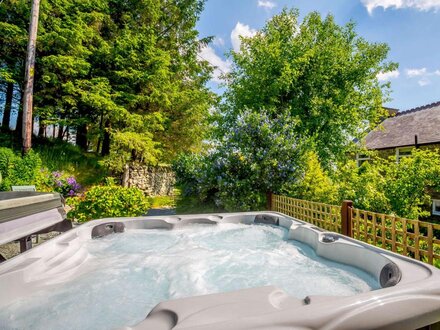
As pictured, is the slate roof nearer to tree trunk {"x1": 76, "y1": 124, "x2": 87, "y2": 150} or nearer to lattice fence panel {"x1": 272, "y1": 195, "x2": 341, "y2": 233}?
lattice fence panel {"x1": 272, "y1": 195, "x2": 341, "y2": 233}

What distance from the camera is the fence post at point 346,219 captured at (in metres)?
3.24

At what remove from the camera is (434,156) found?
18.2ft

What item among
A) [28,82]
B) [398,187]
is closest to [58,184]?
[28,82]

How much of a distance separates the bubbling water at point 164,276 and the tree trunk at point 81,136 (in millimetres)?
10201

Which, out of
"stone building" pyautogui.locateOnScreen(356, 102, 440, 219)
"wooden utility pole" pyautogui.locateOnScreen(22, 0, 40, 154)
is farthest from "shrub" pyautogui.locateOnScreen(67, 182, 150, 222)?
"stone building" pyautogui.locateOnScreen(356, 102, 440, 219)

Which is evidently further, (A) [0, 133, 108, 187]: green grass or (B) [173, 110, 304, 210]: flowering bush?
(A) [0, 133, 108, 187]: green grass

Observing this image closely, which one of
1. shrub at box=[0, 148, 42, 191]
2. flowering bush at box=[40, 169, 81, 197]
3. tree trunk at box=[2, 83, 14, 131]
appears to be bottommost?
flowering bush at box=[40, 169, 81, 197]

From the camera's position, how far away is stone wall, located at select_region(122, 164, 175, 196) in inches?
426

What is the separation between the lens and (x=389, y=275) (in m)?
1.73

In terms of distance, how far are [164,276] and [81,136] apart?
11.7m

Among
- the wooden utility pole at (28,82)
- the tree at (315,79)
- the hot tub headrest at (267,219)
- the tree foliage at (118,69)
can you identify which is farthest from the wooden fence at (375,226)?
the wooden utility pole at (28,82)

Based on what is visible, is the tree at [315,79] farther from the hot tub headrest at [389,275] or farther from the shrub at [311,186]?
the hot tub headrest at [389,275]

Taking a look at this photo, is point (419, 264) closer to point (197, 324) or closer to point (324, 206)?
point (197, 324)

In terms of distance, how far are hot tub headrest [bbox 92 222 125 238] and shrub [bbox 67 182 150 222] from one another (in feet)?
4.07
